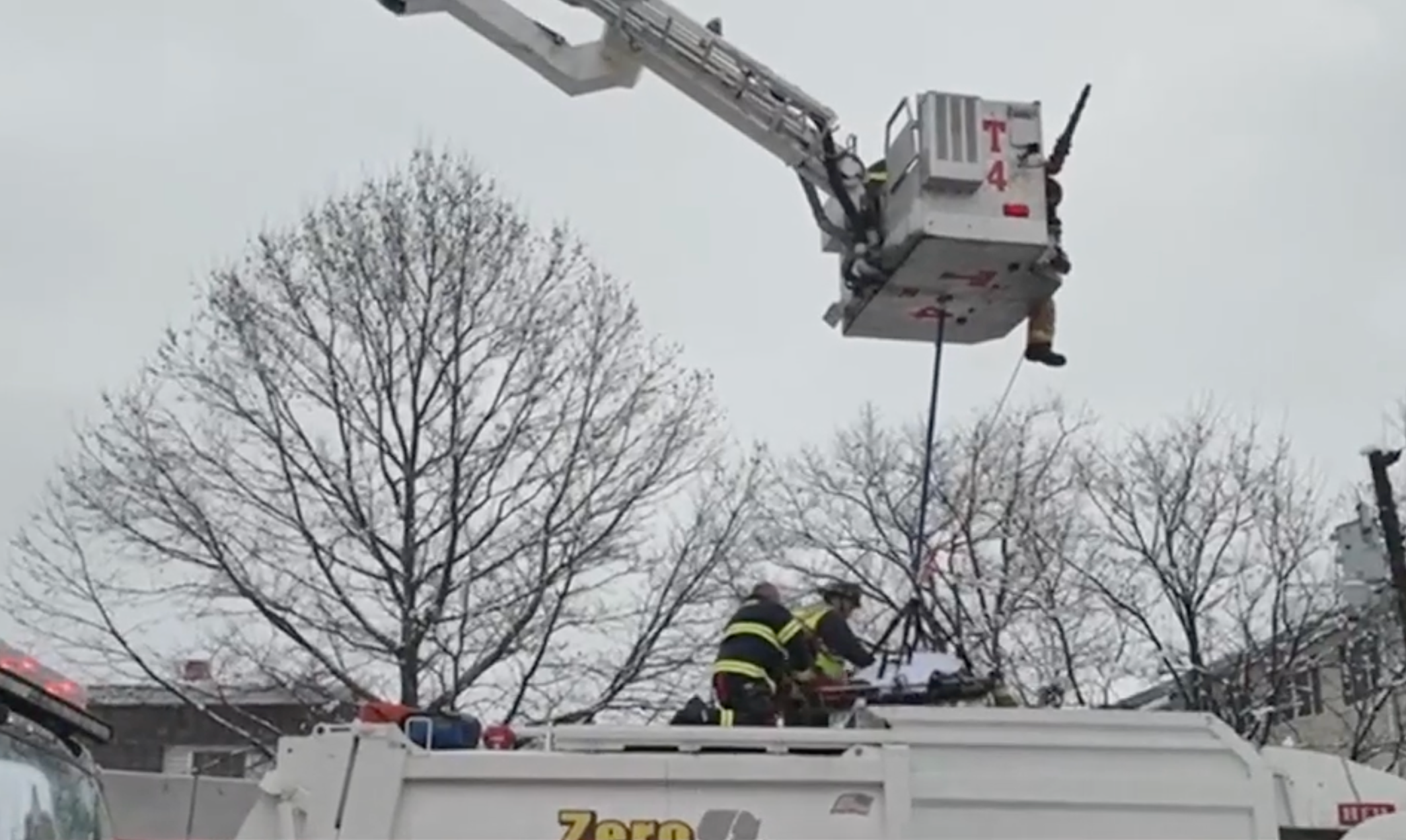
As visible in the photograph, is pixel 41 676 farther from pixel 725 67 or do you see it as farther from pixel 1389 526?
pixel 1389 526

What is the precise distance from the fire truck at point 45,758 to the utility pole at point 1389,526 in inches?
692

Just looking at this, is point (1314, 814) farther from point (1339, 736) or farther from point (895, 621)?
point (1339, 736)

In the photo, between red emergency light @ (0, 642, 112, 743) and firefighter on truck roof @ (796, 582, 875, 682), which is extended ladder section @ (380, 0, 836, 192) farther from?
red emergency light @ (0, 642, 112, 743)

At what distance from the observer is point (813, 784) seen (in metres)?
5.20

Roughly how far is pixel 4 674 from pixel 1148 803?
3.65 metres

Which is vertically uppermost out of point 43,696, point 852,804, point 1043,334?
point 1043,334

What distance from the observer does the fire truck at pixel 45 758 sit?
4.12 meters

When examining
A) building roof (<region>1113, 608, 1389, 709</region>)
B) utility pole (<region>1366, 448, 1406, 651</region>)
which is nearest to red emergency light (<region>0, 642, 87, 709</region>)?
utility pole (<region>1366, 448, 1406, 651</region>)

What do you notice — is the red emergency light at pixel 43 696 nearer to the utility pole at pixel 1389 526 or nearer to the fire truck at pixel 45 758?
the fire truck at pixel 45 758

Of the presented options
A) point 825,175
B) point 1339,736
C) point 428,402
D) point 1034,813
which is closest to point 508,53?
point 825,175

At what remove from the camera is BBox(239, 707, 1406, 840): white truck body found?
514 cm

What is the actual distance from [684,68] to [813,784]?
4260mm

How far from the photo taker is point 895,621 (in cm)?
738

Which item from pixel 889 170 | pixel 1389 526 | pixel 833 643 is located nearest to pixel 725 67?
pixel 889 170
